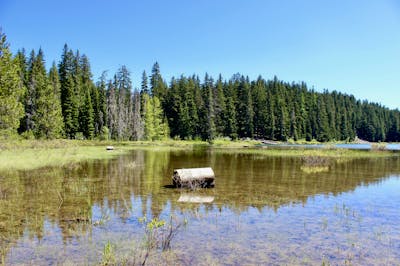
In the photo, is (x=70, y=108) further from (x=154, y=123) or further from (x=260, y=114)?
(x=260, y=114)

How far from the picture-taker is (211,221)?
9930mm

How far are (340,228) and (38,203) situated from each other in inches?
406

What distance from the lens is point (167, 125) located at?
94500mm

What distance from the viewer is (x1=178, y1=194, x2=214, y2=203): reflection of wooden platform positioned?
12993 millimetres

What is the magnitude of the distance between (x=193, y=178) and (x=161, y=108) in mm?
85263

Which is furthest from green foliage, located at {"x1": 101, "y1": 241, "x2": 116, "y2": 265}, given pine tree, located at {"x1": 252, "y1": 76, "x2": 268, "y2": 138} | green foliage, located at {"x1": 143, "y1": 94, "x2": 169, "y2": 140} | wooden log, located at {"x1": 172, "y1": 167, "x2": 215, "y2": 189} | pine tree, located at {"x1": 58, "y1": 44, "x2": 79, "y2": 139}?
pine tree, located at {"x1": 252, "y1": 76, "x2": 268, "y2": 138}

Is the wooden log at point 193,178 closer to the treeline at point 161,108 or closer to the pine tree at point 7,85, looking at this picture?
the pine tree at point 7,85

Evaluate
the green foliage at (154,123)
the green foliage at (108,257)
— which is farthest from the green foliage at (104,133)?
the green foliage at (108,257)

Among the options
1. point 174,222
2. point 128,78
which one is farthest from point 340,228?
point 128,78

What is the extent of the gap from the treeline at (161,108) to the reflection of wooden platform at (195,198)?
4443 centimetres

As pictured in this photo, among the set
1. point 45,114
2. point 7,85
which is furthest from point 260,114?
point 7,85

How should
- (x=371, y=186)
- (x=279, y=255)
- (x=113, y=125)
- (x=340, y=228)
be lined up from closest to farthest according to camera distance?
(x=279, y=255) → (x=340, y=228) → (x=371, y=186) → (x=113, y=125)

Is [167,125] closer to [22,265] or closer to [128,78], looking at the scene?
[128,78]

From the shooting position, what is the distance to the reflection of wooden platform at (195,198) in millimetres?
12993
